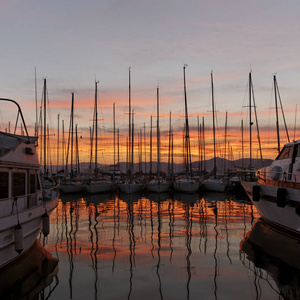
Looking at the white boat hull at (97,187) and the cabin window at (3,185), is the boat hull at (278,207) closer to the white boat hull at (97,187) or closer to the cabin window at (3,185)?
the cabin window at (3,185)

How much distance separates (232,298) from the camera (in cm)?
876

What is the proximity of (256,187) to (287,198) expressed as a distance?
364 cm

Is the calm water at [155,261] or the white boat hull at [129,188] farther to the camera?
the white boat hull at [129,188]

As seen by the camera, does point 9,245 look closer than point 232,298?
No

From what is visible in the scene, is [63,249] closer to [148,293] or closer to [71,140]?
[148,293]

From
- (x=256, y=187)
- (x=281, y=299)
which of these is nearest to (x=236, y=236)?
(x=256, y=187)

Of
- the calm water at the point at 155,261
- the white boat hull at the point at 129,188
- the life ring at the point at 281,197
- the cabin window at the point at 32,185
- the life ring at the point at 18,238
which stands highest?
the cabin window at the point at 32,185

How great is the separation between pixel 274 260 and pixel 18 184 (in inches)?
378

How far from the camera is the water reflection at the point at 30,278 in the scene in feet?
30.0

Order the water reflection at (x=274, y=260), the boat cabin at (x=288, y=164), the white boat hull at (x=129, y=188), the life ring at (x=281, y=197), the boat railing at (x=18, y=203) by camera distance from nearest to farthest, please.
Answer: the water reflection at (x=274, y=260) → the boat railing at (x=18, y=203) → the life ring at (x=281, y=197) → the boat cabin at (x=288, y=164) → the white boat hull at (x=129, y=188)

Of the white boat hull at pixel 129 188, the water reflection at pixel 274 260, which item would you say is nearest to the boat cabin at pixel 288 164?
the water reflection at pixel 274 260

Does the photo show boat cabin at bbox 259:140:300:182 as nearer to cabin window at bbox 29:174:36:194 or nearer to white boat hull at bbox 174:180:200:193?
cabin window at bbox 29:174:36:194

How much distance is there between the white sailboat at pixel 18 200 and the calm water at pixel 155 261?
1.56 metres

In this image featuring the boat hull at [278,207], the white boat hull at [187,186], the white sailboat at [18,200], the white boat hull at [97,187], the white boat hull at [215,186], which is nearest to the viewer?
the white sailboat at [18,200]
